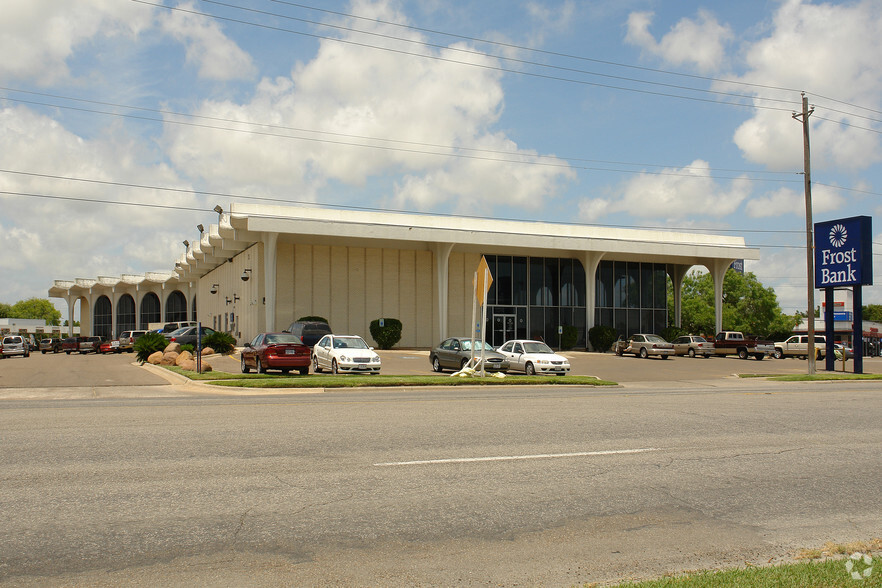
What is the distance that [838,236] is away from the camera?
100ft

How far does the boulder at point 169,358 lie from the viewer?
100 feet

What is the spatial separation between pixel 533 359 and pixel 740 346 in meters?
Result: 26.3

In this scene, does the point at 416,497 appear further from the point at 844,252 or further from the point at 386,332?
the point at 386,332

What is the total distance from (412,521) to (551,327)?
4672cm

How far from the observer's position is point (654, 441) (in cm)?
1013

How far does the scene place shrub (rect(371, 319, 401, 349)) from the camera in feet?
149

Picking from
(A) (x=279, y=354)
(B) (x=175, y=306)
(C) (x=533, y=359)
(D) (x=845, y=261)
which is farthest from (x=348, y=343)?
(B) (x=175, y=306)

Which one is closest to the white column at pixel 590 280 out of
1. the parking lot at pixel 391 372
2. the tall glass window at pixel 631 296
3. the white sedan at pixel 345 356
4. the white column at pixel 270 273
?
the tall glass window at pixel 631 296

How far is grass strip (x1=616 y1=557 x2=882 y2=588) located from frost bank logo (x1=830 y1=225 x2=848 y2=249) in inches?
1152

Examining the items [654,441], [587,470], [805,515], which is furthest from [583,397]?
[805,515]

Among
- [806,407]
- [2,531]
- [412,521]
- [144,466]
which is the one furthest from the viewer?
[806,407]

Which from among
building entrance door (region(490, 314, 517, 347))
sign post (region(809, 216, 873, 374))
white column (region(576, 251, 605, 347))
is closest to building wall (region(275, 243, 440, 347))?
building entrance door (region(490, 314, 517, 347))

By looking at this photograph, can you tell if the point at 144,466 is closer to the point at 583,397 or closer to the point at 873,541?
the point at 873,541

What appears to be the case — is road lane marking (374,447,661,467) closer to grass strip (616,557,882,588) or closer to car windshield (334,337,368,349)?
grass strip (616,557,882,588)
